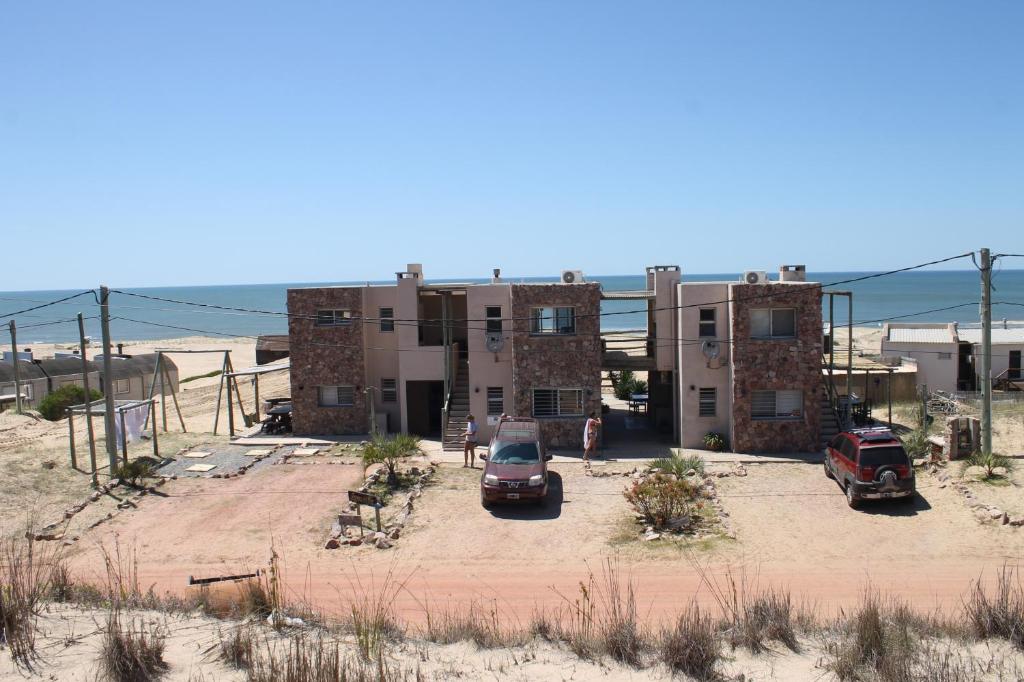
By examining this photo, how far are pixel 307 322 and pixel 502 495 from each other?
13.2m

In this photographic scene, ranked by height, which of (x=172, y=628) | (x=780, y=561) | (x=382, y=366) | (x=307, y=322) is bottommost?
(x=780, y=561)

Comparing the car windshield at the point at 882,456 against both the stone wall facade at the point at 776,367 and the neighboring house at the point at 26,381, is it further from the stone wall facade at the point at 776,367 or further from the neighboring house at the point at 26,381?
the neighboring house at the point at 26,381

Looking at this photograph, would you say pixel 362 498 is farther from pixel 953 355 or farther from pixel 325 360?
pixel 953 355

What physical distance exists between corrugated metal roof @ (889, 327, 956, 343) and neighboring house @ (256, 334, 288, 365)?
30208mm

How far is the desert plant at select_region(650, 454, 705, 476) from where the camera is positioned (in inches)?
875

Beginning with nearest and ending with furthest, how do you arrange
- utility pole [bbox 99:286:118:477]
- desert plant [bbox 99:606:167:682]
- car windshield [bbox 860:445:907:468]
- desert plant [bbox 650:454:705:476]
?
desert plant [bbox 99:606:167:682]
car windshield [bbox 860:445:907:468]
utility pole [bbox 99:286:118:477]
desert plant [bbox 650:454:705:476]

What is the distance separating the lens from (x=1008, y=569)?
1449 centimetres

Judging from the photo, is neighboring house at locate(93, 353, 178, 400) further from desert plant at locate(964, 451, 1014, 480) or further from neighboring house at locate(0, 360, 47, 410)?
desert plant at locate(964, 451, 1014, 480)

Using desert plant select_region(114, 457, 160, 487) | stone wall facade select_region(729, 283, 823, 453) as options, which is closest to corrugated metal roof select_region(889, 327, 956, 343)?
stone wall facade select_region(729, 283, 823, 453)

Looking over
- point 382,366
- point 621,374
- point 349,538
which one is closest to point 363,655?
point 349,538

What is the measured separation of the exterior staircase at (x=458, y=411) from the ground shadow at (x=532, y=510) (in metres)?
6.76

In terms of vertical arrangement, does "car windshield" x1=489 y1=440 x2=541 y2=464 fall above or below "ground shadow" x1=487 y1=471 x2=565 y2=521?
above

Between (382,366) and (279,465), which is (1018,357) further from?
(279,465)

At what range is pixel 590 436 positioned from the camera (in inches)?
990
